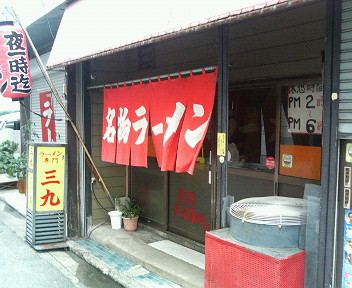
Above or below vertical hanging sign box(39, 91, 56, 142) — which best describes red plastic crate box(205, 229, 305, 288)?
below

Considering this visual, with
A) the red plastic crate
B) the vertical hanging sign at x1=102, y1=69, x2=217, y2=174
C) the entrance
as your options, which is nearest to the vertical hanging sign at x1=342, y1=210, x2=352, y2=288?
the red plastic crate

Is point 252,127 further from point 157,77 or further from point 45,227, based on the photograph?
point 45,227

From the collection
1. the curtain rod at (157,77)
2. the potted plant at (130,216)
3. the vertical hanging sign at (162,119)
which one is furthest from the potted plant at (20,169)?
the vertical hanging sign at (162,119)

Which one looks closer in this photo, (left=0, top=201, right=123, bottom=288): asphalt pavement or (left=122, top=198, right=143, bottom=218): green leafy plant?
(left=0, top=201, right=123, bottom=288): asphalt pavement

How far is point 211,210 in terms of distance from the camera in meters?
7.04

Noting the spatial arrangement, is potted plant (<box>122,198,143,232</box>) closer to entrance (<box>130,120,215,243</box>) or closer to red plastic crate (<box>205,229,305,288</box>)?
entrance (<box>130,120,215,243</box>)

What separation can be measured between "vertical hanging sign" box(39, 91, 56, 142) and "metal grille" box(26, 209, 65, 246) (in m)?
2.99

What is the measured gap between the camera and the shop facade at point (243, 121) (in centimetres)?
376

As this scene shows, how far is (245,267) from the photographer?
168 inches

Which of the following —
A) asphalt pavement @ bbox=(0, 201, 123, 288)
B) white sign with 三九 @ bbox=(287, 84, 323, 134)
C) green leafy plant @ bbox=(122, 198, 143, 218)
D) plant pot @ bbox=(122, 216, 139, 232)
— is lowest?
asphalt pavement @ bbox=(0, 201, 123, 288)

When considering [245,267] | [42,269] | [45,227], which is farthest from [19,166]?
[245,267]

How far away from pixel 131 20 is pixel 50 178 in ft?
13.6

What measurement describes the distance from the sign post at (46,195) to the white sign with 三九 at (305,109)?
5.00 m

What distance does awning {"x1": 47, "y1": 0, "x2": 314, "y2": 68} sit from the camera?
3.88 meters
